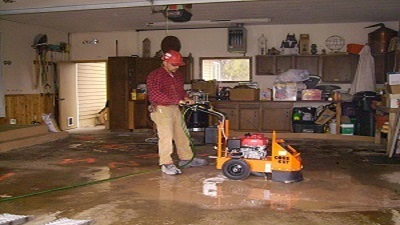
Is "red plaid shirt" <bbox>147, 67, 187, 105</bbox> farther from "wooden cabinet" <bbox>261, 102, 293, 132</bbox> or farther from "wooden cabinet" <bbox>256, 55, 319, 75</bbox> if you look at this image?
"wooden cabinet" <bbox>256, 55, 319, 75</bbox>

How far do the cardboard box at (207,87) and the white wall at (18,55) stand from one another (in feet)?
13.9

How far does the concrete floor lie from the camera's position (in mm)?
3701

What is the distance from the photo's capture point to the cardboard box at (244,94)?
9884 millimetres

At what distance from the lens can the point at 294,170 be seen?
490 cm

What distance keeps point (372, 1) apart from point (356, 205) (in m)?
5.10

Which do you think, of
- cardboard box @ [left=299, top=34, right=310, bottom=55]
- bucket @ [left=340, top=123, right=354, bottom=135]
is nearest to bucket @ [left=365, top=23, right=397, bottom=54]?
cardboard box @ [left=299, top=34, right=310, bottom=55]

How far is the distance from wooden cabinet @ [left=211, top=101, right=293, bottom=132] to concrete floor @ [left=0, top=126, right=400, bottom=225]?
2.82 metres

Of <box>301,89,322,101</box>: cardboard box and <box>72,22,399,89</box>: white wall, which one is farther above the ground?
<box>72,22,399,89</box>: white wall

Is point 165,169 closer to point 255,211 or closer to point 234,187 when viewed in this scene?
point 234,187

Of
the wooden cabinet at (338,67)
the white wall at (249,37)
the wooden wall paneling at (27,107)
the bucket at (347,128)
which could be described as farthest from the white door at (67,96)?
the bucket at (347,128)

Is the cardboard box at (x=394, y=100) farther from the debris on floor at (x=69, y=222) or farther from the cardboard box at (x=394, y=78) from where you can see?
the debris on floor at (x=69, y=222)

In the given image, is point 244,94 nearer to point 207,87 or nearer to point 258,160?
point 207,87

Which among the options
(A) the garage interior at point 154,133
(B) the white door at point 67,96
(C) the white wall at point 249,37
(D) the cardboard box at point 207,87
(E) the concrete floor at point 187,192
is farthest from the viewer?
(B) the white door at point 67,96

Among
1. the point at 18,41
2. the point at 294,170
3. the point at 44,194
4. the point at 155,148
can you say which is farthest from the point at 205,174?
the point at 18,41
